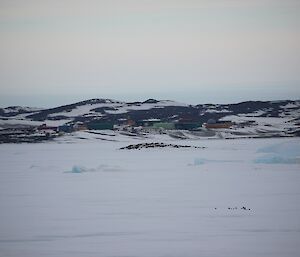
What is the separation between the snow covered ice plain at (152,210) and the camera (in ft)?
25.0

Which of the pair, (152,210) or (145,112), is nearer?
(152,210)

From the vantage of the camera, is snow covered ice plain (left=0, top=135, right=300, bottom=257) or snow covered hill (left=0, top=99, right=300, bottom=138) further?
snow covered hill (left=0, top=99, right=300, bottom=138)

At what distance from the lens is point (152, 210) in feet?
32.7

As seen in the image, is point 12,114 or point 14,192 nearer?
point 14,192

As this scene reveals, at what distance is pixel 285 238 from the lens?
309 inches

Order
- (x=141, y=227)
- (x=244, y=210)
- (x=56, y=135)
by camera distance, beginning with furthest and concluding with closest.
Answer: (x=56, y=135), (x=244, y=210), (x=141, y=227)

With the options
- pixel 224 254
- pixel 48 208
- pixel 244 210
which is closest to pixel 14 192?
pixel 48 208

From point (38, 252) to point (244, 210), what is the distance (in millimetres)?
4235

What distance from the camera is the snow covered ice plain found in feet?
25.0

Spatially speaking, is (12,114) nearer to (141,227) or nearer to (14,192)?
(14,192)

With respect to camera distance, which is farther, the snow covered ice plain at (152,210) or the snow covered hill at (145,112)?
the snow covered hill at (145,112)

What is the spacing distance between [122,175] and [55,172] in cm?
243

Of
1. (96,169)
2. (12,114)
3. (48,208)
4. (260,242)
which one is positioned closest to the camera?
(260,242)

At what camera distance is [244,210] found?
9.78m
